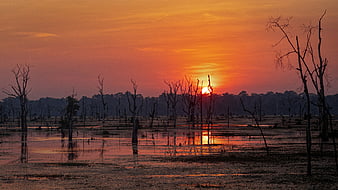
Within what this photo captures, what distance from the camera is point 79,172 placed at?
23031 mm

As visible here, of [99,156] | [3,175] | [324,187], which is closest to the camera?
[324,187]

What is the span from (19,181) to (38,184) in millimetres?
1397

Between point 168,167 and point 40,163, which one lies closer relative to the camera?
point 168,167

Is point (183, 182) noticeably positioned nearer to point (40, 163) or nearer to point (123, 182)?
point (123, 182)

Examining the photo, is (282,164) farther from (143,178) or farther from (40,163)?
(40,163)

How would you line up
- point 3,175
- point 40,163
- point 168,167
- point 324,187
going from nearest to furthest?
point 324,187
point 3,175
point 168,167
point 40,163

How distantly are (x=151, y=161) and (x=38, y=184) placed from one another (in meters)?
9.54

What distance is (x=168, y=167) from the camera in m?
24.6

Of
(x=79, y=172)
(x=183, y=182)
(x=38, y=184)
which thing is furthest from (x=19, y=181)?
(x=183, y=182)

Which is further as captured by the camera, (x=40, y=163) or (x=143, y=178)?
(x=40, y=163)

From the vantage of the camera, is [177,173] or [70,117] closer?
[177,173]

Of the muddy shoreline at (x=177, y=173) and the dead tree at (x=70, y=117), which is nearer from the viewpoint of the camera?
the muddy shoreline at (x=177, y=173)

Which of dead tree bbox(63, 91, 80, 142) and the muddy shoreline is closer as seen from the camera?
the muddy shoreline

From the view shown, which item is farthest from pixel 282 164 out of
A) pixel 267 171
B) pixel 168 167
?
pixel 168 167
